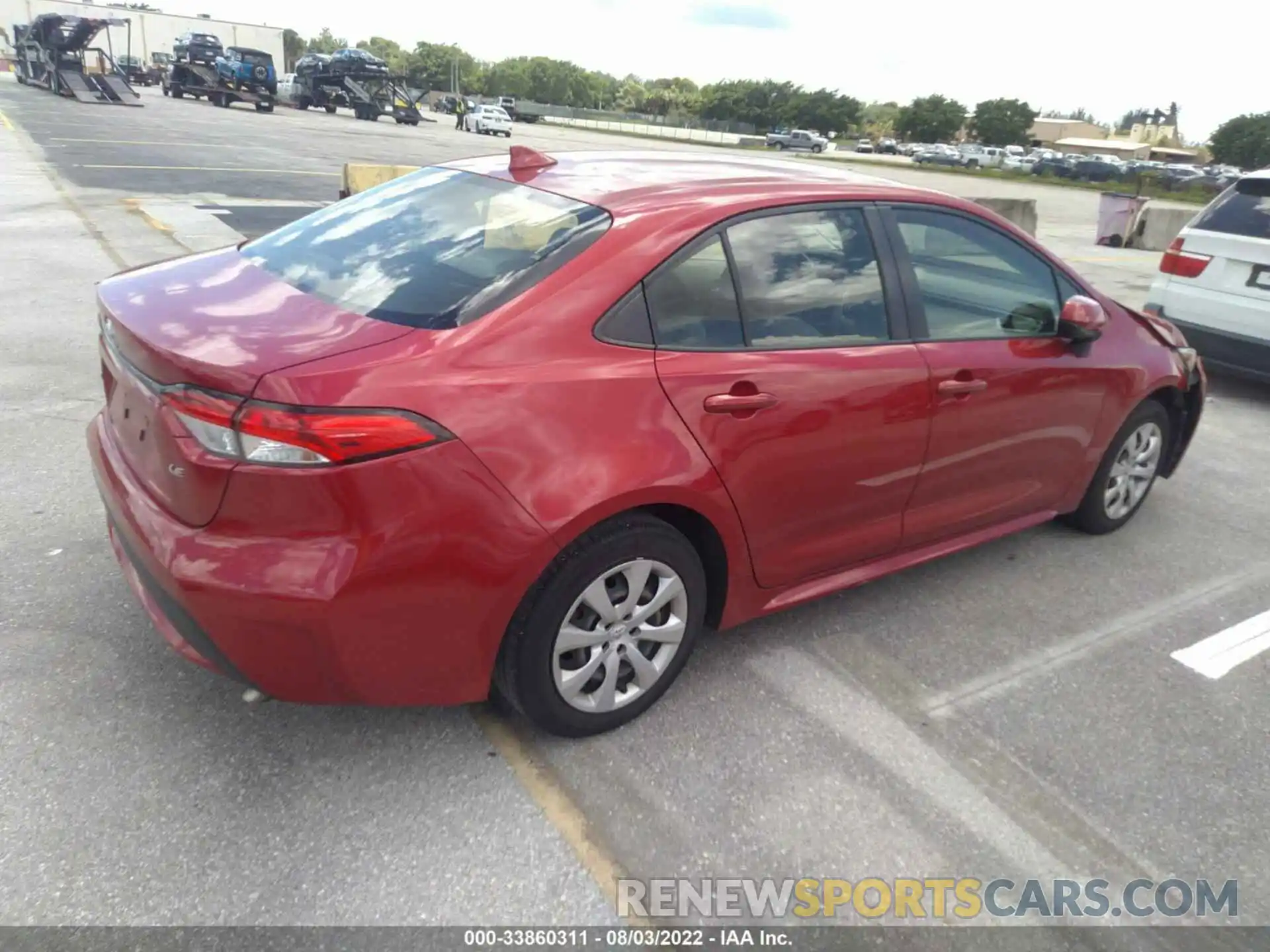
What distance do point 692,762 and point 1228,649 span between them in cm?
232

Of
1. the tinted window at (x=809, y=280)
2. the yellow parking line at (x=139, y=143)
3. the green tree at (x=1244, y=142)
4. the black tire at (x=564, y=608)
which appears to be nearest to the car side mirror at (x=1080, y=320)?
the tinted window at (x=809, y=280)

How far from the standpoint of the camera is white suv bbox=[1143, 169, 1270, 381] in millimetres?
6590

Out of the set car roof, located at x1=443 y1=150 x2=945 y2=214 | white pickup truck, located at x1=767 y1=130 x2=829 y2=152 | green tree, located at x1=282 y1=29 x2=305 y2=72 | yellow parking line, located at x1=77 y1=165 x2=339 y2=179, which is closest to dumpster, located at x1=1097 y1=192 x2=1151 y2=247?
yellow parking line, located at x1=77 y1=165 x2=339 y2=179

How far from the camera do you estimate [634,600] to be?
2.63 metres

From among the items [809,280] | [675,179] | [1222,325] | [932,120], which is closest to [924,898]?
[809,280]

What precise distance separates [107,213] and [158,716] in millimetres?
10569

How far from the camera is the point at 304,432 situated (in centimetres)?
207

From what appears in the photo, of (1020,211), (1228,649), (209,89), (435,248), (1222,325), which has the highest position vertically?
(209,89)

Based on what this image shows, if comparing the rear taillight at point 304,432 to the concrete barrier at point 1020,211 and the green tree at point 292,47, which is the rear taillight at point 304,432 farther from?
the green tree at point 292,47

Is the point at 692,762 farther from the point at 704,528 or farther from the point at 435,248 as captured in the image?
the point at 435,248

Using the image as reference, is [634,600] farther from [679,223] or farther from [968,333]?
[968,333]

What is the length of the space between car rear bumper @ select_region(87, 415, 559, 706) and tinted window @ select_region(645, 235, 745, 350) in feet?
2.39

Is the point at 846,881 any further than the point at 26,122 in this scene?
No

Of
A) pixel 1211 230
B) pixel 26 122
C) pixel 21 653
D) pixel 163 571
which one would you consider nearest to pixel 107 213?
pixel 21 653
